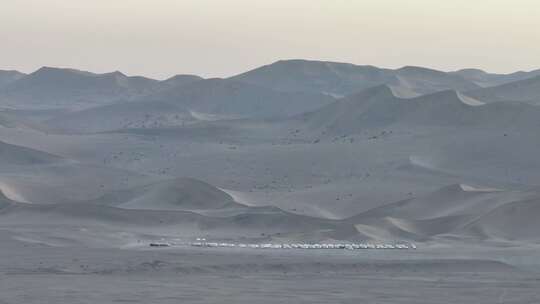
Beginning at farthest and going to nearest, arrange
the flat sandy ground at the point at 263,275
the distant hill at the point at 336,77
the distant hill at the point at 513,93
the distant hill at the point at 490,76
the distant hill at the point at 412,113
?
1. the distant hill at the point at 490,76
2. the distant hill at the point at 336,77
3. the distant hill at the point at 513,93
4. the distant hill at the point at 412,113
5. the flat sandy ground at the point at 263,275

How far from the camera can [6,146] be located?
2837 inches

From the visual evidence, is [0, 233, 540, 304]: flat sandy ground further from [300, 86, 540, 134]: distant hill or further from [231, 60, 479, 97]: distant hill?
[231, 60, 479, 97]: distant hill

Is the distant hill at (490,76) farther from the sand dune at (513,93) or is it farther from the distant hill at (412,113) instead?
the distant hill at (412,113)

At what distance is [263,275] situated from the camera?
3070 centimetres

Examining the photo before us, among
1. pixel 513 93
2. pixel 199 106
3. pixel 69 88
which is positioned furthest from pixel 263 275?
pixel 69 88

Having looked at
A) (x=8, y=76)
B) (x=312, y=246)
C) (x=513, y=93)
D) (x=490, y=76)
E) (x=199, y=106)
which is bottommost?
(x=312, y=246)

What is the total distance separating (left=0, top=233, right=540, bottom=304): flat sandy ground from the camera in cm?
2664

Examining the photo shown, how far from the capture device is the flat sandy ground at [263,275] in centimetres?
2664

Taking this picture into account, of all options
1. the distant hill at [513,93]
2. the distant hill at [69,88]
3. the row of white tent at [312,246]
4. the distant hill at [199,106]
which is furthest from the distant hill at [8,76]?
the row of white tent at [312,246]

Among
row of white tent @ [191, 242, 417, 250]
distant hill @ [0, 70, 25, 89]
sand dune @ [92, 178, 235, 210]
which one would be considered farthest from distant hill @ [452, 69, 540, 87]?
row of white tent @ [191, 242, 417, 250]

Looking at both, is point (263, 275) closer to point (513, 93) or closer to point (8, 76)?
point (513, 93)

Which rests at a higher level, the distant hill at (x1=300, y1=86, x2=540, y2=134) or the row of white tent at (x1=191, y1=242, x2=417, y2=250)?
the distant hill at (x1=300, y1=86, x2=540, y2=134)

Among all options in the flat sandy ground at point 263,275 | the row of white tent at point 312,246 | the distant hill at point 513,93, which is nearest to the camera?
the flat sandy ground at point 263,275

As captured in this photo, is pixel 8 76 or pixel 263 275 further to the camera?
pixel 8 76
